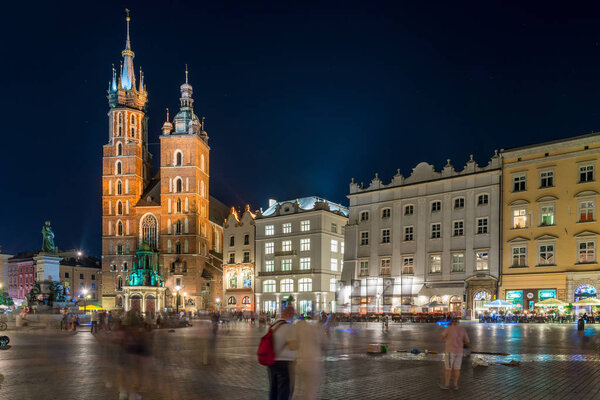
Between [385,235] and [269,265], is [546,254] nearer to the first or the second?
[385,235]

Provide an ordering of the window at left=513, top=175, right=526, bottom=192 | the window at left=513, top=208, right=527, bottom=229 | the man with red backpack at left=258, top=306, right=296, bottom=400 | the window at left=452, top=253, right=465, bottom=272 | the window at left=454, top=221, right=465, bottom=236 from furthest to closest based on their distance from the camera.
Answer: the window at left=454, top=221, right=465, bottom=236 → the window at left=452, top=253, right=465, bottom=272 → the window at left=513, top=175, right=526, bottom=192 → the window at left=513, top=208, right=527, bottom=229 → the man with red backpack at left=258, top=306, right=296, bottom=400

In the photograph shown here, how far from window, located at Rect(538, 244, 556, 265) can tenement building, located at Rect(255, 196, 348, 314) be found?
2637cm

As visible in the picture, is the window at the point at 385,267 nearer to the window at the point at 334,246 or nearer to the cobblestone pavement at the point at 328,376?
the window at the point at 334,246

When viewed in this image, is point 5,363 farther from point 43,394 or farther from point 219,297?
point 219,297

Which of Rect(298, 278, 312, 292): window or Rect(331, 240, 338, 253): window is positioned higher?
Rect(331, 240, 338, 253): window

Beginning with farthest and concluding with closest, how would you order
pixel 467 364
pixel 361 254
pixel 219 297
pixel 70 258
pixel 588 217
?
1. pixel 70 258
2. pixel 219 297
3. pixel 361 254
4. pixel 588 217
5. pixel 467 364

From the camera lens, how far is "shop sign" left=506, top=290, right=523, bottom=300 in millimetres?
54281

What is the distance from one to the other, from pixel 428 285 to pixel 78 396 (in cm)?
5131

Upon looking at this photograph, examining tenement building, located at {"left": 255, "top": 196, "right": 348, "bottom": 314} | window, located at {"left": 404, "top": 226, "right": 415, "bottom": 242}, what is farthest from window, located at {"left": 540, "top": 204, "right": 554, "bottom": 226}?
tenement building, located at {"left": 255, "top": 196, "right": 348, "bottom": 314}

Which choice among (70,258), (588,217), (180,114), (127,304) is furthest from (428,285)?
(70,258)

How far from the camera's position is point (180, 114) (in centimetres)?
10338

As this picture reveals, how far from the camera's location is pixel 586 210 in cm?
5197

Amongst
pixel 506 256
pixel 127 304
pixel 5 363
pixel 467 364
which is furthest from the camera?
pixel 127 304

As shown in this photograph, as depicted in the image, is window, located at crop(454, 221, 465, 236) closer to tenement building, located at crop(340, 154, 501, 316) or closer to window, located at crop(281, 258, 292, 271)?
tenement building, located at crop(340, 154, 501, 316)
